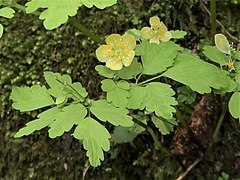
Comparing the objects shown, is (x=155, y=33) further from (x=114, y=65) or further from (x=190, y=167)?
(x=190, y=167)

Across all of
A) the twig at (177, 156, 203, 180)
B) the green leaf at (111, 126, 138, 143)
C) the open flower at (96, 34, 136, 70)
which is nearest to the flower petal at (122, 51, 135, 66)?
the open flower at (96, 34, 136, 70)

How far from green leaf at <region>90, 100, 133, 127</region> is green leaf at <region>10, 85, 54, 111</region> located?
16 cm

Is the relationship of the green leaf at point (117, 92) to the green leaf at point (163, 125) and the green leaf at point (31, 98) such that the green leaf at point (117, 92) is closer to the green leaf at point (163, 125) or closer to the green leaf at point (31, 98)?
the green leaf at point (31, 98)

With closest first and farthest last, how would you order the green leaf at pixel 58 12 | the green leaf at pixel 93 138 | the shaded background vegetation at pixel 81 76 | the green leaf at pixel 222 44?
the green leaf at pixel 58 12, the green leaf at pixel 93 138, the green leaf at pixel 222 44, the shaded background vegetation at pixel 81 76

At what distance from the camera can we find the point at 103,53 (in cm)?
140

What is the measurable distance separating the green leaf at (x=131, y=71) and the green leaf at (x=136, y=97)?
5 cm

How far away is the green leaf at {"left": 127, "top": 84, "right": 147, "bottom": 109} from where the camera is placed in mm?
1254

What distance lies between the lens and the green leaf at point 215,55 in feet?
4.68

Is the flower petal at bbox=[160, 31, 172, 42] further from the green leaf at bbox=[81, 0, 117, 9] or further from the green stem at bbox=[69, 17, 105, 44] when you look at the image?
the green leaf at bbox=[81, 0, 117, 9]

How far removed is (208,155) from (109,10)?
2.76 feet

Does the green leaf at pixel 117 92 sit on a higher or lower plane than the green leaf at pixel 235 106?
higher

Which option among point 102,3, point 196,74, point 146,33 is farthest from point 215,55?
point 102,3

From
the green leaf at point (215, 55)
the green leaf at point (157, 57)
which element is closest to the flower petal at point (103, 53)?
the green leaf at point (157, 57)

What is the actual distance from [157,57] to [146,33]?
22 cm
